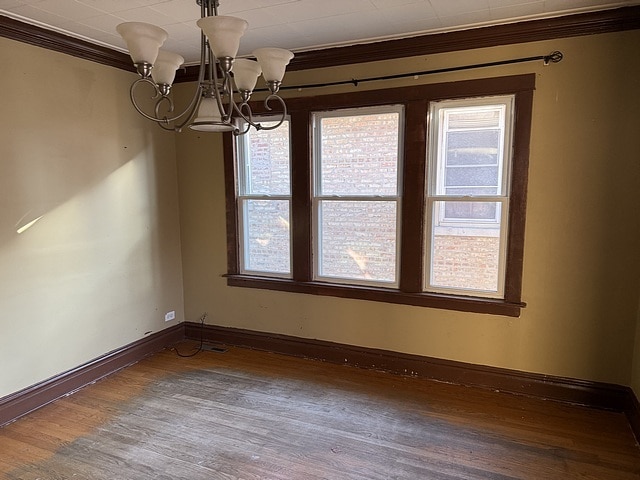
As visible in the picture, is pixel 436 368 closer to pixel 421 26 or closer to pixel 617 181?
pixel 617 181

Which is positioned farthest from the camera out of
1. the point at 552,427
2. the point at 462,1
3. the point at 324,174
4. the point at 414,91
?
the point at 324,174

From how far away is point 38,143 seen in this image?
2945 mm

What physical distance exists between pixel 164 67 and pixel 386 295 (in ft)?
7.49

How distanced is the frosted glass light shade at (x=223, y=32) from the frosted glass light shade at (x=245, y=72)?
1.34ft

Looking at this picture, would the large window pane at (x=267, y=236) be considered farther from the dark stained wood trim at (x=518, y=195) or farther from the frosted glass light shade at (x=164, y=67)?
the frosted glass light shade at (x=164, y=67)

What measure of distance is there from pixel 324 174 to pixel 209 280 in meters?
1.53

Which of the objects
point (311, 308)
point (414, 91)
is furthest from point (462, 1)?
point (311, 308)

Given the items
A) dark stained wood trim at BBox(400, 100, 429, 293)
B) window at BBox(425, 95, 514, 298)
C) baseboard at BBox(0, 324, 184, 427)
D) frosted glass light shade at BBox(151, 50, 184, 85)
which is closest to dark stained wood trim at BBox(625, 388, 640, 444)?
window at BBox(425, 95, 514, 298)

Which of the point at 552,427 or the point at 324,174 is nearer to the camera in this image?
the point at 552,427

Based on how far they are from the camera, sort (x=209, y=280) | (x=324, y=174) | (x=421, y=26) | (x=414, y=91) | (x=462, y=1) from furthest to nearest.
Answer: (x=209, y=280)
(x=324, y=174)
(x=414, y=91)
(x=421, y=26)
(x=462, y=1)

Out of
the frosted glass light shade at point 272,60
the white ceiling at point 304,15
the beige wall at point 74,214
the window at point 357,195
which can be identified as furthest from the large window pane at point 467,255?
the beige wall at point 74,214

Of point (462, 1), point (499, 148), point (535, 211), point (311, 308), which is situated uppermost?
point (462, 1)

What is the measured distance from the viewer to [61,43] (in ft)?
9.91

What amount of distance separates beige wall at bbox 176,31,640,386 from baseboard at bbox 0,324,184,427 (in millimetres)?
2108
